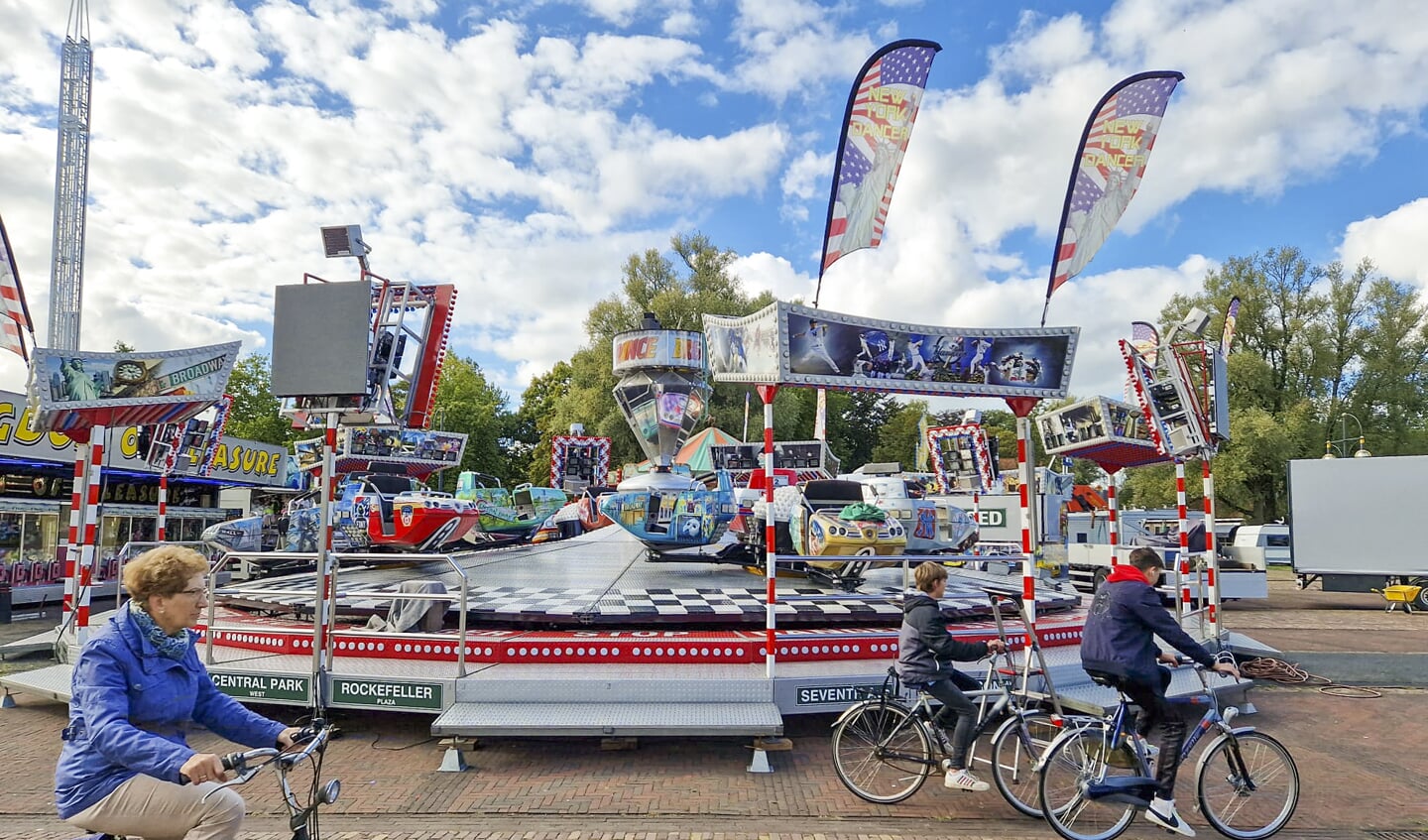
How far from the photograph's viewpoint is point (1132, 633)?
16.3 ft

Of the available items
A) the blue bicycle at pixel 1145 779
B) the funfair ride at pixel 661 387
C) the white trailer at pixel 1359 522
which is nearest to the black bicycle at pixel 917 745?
the blue bicycle at pixel 1145 779

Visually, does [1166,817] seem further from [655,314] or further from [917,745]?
[655,314]

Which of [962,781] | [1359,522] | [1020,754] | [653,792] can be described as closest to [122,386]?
[653,792]

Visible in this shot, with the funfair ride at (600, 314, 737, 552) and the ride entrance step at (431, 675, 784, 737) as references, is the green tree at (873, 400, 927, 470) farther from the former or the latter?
the ride entrance step at (431, 675, 784, 737)

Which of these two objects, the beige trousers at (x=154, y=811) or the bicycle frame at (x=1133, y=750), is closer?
the beige trousers at (x=154, y=811)

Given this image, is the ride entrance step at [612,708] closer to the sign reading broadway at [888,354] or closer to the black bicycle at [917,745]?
the black bicycle at [917,745]

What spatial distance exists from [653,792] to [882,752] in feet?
5.29

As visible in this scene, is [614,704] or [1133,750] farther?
[614,704]

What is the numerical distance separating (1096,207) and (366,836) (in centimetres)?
977

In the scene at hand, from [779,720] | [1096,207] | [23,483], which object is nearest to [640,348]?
[1096,207]

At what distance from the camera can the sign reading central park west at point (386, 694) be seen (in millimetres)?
6895

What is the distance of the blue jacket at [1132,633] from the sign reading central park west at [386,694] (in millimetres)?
4948

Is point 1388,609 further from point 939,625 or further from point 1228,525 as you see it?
point 939,625

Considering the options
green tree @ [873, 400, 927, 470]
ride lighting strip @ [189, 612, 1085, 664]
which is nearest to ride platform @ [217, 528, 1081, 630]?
ride lighting strip @ [189, 612, 1085, 664]
